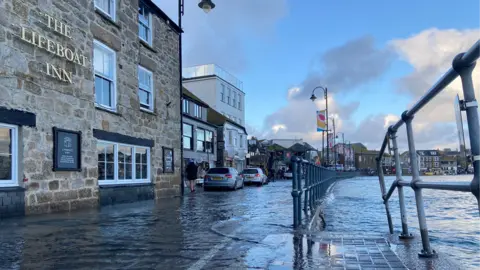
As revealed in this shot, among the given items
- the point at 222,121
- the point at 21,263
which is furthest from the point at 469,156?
the point at 222,121

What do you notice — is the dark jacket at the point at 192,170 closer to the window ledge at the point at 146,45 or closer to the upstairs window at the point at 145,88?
the upstairs window at the point at 145,88

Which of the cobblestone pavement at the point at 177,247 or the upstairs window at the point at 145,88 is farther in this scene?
the upstairs window at the point at 145,88

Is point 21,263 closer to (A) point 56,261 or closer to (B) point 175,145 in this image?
(A) point 56,261

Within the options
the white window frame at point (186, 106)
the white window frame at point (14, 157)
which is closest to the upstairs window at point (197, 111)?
the white window frame at point (186, 106)

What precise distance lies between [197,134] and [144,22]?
16338 mm

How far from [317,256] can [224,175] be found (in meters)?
20.5

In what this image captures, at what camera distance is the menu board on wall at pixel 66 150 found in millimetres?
10867

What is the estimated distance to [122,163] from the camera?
47.3 ft

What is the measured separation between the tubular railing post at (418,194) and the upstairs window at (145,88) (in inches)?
490

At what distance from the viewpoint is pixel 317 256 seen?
484 centimetres

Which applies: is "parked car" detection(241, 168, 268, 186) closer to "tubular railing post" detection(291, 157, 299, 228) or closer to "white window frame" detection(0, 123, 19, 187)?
"white window frame" detection(0, 123, 19, 187)

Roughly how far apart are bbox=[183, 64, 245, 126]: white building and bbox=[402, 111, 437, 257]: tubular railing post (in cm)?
3968

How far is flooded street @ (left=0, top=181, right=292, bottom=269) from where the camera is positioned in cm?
479

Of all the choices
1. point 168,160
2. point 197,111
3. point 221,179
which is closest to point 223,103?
point 197,111
